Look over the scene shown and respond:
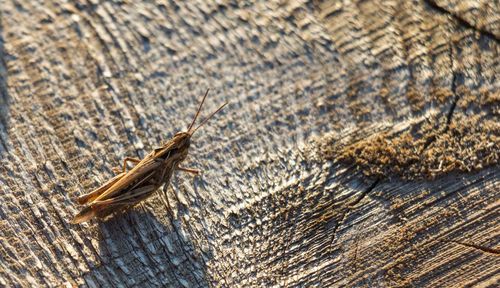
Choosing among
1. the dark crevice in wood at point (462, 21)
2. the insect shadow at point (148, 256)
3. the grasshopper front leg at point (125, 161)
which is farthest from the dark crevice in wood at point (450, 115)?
the grasshopper front leg at point (125, 161)

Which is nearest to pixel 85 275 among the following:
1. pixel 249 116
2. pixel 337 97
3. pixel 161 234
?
pixel 161 234

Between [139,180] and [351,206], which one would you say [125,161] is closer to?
[139,180]

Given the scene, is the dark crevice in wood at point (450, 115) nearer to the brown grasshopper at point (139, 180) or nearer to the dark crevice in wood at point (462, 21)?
the dark crevice in wood at point (462, 21)

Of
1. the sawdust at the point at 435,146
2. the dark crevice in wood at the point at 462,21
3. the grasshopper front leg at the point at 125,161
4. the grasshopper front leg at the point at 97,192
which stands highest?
the dark crevice in wood at the point at 462,21

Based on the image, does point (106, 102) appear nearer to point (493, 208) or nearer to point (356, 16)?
Result: point (356, 16)

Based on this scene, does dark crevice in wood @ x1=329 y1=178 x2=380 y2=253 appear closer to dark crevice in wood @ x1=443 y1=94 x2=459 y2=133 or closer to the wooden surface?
the wooden surface

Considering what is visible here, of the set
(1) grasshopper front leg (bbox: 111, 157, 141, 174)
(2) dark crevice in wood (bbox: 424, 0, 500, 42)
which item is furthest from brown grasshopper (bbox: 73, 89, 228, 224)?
(2) dark crevice in wood (bbox: 424, 0, 500, 42)
